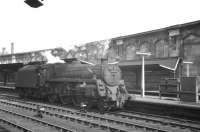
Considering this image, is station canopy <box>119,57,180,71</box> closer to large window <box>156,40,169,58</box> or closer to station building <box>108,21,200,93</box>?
station building <box>108,21,200,93</box>

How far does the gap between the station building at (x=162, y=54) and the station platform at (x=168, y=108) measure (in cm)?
415

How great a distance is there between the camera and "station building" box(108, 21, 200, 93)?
17969mm

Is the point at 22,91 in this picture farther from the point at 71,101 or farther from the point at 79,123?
the point at 79,123

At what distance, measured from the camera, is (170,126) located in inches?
354

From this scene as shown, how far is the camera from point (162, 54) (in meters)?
20.4

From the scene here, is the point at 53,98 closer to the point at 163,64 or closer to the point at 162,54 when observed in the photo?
the point at 163,64

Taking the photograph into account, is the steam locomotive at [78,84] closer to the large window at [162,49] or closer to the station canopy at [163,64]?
the station canopy at [163,64]

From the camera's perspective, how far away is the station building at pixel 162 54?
59.0 feet

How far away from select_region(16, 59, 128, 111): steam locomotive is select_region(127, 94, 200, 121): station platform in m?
0.97

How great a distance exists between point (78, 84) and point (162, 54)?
9.80m

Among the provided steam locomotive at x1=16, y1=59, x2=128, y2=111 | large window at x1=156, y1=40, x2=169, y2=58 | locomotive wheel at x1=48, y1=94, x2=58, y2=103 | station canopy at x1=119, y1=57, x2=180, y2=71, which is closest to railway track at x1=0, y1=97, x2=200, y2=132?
steam locomotive at x1=16, y1=59, x2=128, y2=111

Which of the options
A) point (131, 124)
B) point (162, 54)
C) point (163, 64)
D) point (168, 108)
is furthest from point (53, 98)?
point (162, 54)

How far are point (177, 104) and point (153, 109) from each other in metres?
1.64

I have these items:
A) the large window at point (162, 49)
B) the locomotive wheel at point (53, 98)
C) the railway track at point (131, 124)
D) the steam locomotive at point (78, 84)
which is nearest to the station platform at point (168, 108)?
the steam locomotive at point (78, 84)
